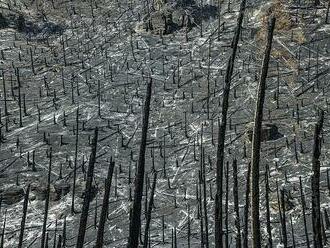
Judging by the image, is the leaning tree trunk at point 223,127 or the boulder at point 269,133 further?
the boulder at point 269,133

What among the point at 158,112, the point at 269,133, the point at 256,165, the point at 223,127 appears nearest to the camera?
the point at 256,165

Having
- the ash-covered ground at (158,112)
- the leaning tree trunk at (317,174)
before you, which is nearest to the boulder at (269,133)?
the ash-covered ground at (158,112)

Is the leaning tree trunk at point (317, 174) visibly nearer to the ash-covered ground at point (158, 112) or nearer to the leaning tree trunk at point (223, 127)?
the leaning tree trunk at point (223, 127)

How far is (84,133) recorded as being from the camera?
5191 cm

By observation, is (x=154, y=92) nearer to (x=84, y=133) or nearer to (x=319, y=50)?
(x=84, y=133)

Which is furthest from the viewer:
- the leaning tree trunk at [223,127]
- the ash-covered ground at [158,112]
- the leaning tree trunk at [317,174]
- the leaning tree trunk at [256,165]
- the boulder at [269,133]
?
the boulder at [269,133]

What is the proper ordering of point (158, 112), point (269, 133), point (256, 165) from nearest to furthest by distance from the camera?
point (256, 165), point (269, 133), point (158, 112)

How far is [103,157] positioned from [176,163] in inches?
278

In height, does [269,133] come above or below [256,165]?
below

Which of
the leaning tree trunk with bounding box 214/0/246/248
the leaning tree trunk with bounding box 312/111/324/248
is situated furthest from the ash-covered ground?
the leaning tree trunk with bounding box 312/111/324/248

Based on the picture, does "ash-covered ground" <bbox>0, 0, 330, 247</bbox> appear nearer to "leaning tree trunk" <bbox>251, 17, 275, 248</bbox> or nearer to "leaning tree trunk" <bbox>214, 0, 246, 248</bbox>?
"leaning tree trunk" <bbox>214, 0, 246, 248</bbox>

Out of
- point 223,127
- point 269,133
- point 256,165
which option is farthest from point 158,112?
point 256,165

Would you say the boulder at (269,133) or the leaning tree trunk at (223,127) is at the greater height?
the leaning tree trunk at (223,127)

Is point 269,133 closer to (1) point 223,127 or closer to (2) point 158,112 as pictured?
(2) point 158,112
